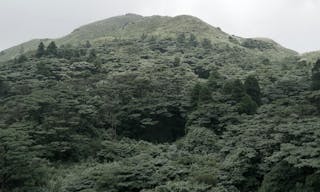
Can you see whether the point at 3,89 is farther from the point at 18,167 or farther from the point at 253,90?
the point at 253,90

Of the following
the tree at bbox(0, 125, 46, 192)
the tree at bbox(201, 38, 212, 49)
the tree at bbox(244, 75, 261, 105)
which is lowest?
the tree at bbox(0, 125, 46, 192)

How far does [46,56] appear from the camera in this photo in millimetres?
62406

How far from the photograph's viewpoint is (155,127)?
1591 inches

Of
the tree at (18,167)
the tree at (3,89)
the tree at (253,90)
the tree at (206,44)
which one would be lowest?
the tree at (18,167)

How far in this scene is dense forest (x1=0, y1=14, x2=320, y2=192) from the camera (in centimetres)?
2455

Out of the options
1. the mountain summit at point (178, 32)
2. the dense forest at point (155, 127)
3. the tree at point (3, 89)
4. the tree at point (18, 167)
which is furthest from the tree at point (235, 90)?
the mountain summit at point (178, 32)

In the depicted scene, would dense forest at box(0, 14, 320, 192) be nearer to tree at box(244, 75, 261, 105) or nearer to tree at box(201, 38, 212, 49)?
tree at box(244, 75, 261, 105)

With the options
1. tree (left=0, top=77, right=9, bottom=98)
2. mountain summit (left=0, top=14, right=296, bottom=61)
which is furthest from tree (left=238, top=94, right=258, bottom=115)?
mountain summit (left=0, top=14, right=296, bottom=61)

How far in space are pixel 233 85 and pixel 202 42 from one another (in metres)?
43.8

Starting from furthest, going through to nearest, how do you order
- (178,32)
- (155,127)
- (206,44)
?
1. (178,32)
2. (206,44)
3. (155,127)

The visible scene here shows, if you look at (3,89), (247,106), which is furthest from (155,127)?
(3,89)

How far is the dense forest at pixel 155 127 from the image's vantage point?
2455 centimetres

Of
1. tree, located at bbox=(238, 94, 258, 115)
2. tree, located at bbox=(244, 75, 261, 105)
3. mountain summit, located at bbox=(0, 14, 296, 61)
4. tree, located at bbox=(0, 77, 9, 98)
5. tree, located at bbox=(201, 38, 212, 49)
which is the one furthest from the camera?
mountain summit, located at bbox=(0, 14, 296, 61)

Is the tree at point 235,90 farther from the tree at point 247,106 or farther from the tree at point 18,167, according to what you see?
the tree at point 18,167
